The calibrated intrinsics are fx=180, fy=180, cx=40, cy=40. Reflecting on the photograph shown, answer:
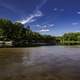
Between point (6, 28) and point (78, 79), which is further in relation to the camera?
point (6, 28)

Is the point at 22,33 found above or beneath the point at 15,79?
above

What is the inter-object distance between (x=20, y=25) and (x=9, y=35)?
7704 millimetres

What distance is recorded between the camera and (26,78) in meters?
6.76

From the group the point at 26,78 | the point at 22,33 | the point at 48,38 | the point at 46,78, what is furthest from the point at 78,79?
the point at 48,38

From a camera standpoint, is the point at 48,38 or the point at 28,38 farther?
the point at 48,38

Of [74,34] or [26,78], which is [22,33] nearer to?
[74,34]

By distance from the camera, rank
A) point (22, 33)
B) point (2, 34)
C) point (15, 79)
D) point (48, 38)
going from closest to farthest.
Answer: point (15, 79) < point (2, 34) < point (22, 33) < point (48, 38)

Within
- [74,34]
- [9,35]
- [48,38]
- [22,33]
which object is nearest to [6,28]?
[9,35]

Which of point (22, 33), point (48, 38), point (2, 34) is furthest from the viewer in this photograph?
point (48, 38)

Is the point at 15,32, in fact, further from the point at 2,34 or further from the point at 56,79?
the point at 56,79

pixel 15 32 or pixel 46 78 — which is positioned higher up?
pixel 15 32

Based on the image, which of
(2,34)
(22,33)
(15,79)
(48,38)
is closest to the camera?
(15,79)

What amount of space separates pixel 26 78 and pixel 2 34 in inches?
2092

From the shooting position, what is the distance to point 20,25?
65.6m
